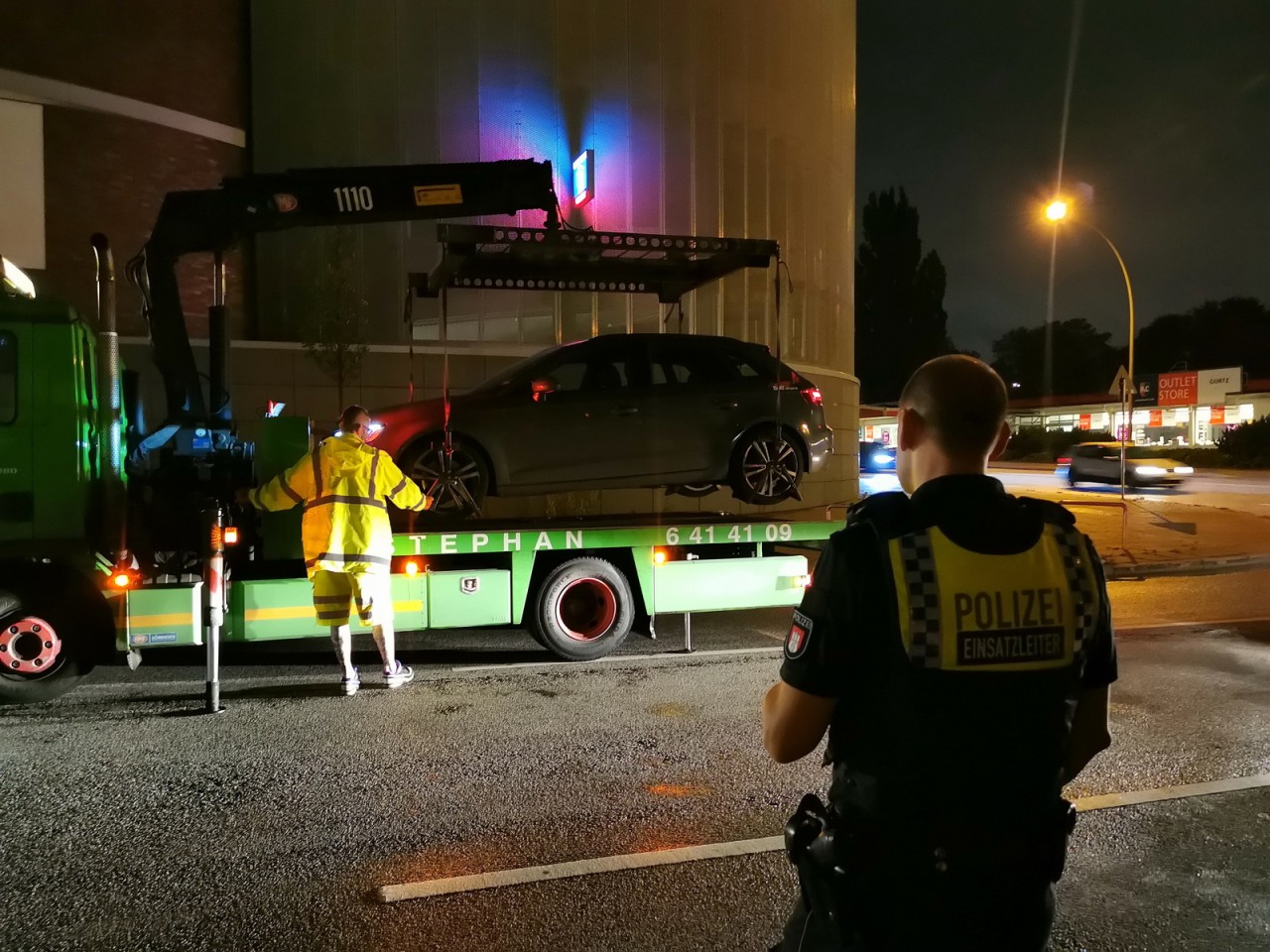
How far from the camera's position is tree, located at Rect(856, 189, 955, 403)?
58375 millimetres

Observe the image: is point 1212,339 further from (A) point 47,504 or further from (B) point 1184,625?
(A) point 47,504

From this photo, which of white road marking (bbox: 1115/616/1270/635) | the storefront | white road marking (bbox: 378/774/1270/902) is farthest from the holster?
the storefront

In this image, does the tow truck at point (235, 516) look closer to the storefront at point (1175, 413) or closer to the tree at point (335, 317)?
the tree at point (335, 317)

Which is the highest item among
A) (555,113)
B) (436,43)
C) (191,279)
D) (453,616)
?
(436,43)

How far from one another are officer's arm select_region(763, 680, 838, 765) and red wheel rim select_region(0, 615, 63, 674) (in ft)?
19.1

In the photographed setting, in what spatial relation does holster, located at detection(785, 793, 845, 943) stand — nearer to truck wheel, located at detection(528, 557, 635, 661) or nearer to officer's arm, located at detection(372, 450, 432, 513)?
officer's arm, located at detection(372, 450, 432, 513)

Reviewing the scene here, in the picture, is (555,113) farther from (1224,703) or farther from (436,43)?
(1224,703)

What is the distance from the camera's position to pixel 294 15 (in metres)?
15.0

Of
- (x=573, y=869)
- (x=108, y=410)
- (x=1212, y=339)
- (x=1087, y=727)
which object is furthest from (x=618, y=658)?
(x=1212, y=339)

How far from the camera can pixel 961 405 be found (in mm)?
1636

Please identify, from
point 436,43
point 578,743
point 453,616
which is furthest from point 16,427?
point 436,43

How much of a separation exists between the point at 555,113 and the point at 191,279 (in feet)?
20.9

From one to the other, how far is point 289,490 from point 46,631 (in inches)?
66.9

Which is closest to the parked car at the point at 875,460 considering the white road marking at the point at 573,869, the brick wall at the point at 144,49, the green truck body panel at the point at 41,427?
the brick wall at the point at 144,49
